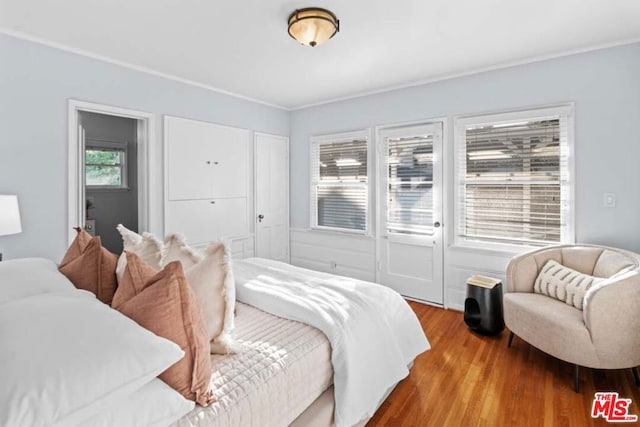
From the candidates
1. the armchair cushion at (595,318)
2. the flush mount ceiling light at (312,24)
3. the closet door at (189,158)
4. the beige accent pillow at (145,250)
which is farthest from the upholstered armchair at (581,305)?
the closet door at (189,158)

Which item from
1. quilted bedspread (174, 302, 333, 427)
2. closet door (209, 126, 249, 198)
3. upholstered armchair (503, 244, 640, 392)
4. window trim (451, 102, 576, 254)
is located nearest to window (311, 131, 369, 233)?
closet door (209, 126, 249, 198)

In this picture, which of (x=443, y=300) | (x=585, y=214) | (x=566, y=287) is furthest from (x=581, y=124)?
(x=443, y=300)

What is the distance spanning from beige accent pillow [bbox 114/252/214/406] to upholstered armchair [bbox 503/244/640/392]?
2.26 meters

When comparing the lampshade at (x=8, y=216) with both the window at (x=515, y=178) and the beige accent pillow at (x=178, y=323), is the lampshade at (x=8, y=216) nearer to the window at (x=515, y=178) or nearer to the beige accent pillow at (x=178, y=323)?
the beige accent pillow at (x=178, y=323)

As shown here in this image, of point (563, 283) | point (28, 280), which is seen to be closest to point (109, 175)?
point (28, 280)

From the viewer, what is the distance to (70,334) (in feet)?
3.07

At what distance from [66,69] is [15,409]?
10.3ft

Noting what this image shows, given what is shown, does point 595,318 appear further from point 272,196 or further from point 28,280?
point 272,196

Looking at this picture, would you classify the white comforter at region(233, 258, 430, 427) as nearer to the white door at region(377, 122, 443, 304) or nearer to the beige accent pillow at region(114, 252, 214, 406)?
the beige accent pillow at region(114, 252, 214, 406)

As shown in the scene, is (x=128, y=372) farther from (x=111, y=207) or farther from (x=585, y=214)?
(x=111, y=207)

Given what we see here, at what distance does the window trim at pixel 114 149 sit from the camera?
4438 mm

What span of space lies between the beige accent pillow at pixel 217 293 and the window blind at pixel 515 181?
2.87 meters

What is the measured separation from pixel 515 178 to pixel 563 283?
3.84 ft

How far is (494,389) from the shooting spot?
2213mm
